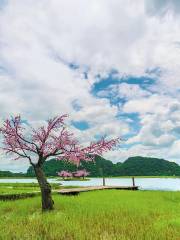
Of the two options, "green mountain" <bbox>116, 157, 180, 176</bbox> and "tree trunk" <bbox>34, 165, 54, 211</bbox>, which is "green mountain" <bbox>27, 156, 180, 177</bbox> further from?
"tree trunk" <bbox>34, 165, 54, 211</bbox>

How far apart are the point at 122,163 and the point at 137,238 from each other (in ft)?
601

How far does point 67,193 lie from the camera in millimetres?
32719

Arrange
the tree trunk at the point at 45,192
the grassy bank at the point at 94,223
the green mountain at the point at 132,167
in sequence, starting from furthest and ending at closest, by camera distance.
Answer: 1. the green mountain at the point at 132,167
2. the tree trunk at the point at 45,192
3. the grassy bank at the point at 94,223

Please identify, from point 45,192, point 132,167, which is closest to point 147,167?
point 132,167

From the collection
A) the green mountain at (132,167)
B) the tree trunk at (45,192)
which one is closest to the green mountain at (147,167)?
the green mountain at (132,167)

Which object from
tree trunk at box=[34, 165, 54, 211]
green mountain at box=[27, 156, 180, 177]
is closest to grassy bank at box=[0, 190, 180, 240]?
tree trunk at box=[34, 165, 54, 211]

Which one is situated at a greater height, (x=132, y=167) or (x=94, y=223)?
(x=132, y=167)

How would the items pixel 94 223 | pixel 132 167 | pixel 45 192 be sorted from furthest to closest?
pixel 132 167 → pixel 45 192 → pixel 94 223

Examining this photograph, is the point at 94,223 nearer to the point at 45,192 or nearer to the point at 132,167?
the point at 45,192

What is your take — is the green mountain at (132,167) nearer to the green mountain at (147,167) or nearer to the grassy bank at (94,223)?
the green mountain at (147,167)

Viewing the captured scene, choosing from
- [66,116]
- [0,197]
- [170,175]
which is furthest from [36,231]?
[170,175]

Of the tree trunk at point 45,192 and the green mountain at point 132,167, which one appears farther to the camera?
the green mountain at point 132,167

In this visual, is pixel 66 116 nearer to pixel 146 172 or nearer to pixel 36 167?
pixel 36 167

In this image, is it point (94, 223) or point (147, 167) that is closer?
point (94, 223)
